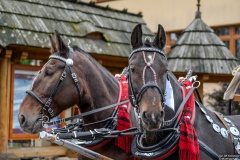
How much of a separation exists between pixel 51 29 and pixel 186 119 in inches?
220

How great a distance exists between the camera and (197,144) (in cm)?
331

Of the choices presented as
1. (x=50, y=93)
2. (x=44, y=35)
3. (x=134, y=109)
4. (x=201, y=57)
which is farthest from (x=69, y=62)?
(x=201, y=57)

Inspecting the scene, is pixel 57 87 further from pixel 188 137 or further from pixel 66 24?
pixel 66 24

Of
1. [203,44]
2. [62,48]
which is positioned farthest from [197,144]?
[203,44]

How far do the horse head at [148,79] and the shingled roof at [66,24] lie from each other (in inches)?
179

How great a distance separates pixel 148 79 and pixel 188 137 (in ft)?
1.63

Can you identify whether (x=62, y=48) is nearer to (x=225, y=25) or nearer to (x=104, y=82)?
(x=104, y=82)

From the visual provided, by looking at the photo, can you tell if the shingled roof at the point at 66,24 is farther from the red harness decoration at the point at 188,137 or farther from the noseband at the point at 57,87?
the red harness decoration at the point at 188,137

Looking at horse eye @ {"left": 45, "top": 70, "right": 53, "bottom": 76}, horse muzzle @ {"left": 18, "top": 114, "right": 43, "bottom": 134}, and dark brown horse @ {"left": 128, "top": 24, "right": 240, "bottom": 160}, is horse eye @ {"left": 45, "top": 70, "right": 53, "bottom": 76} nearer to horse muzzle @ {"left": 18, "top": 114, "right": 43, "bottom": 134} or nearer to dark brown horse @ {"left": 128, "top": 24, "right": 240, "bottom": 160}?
horse muzzle @ {"left": 18, "top": 114, "right": 43, "bottom": 134}

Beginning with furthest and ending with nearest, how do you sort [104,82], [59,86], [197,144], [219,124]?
1. [104,82]
2. [59,86]
3. [219,124]
4. [197,144]

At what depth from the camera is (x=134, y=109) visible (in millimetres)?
3520

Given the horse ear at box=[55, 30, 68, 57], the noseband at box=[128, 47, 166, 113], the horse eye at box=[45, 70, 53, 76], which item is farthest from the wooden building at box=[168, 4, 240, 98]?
the noseband at box=[128, 47, 166, 113]

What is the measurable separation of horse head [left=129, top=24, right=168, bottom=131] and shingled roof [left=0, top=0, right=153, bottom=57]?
454cm

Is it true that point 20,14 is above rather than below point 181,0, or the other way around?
below
